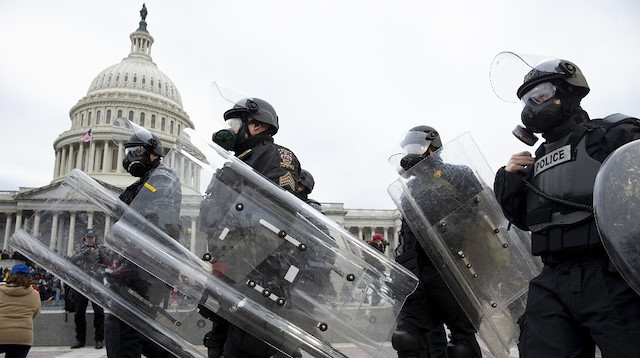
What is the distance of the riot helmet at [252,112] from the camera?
11.4 feet

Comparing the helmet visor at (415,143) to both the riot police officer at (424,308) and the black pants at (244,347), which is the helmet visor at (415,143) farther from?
the black pants at (244,347)

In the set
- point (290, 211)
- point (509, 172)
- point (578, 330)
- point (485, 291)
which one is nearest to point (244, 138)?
point (290, 211)

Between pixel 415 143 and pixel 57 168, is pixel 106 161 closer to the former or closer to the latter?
pixel 57 168

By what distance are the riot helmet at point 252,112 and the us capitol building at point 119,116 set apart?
57407 mm

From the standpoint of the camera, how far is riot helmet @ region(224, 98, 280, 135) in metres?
3.46

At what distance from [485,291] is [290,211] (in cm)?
154

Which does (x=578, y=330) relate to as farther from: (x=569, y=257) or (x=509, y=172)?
(x=509, y=172)

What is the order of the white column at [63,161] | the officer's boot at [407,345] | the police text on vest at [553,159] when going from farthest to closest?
the white column at [63,161] → the officer's boot at [407,345] → the police text on vest at [553,159]

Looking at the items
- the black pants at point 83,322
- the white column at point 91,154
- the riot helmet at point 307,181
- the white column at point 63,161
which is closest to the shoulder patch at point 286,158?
the riot helmet at point 307,181

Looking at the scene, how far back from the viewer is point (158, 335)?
348 cm

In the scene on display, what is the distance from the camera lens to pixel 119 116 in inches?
2393

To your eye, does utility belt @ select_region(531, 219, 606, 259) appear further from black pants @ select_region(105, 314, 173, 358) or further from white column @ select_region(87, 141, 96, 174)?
white column @ select_region(87, 141, 96, 174)

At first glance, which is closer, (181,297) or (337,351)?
(337,351)

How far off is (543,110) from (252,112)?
5.90 feet
